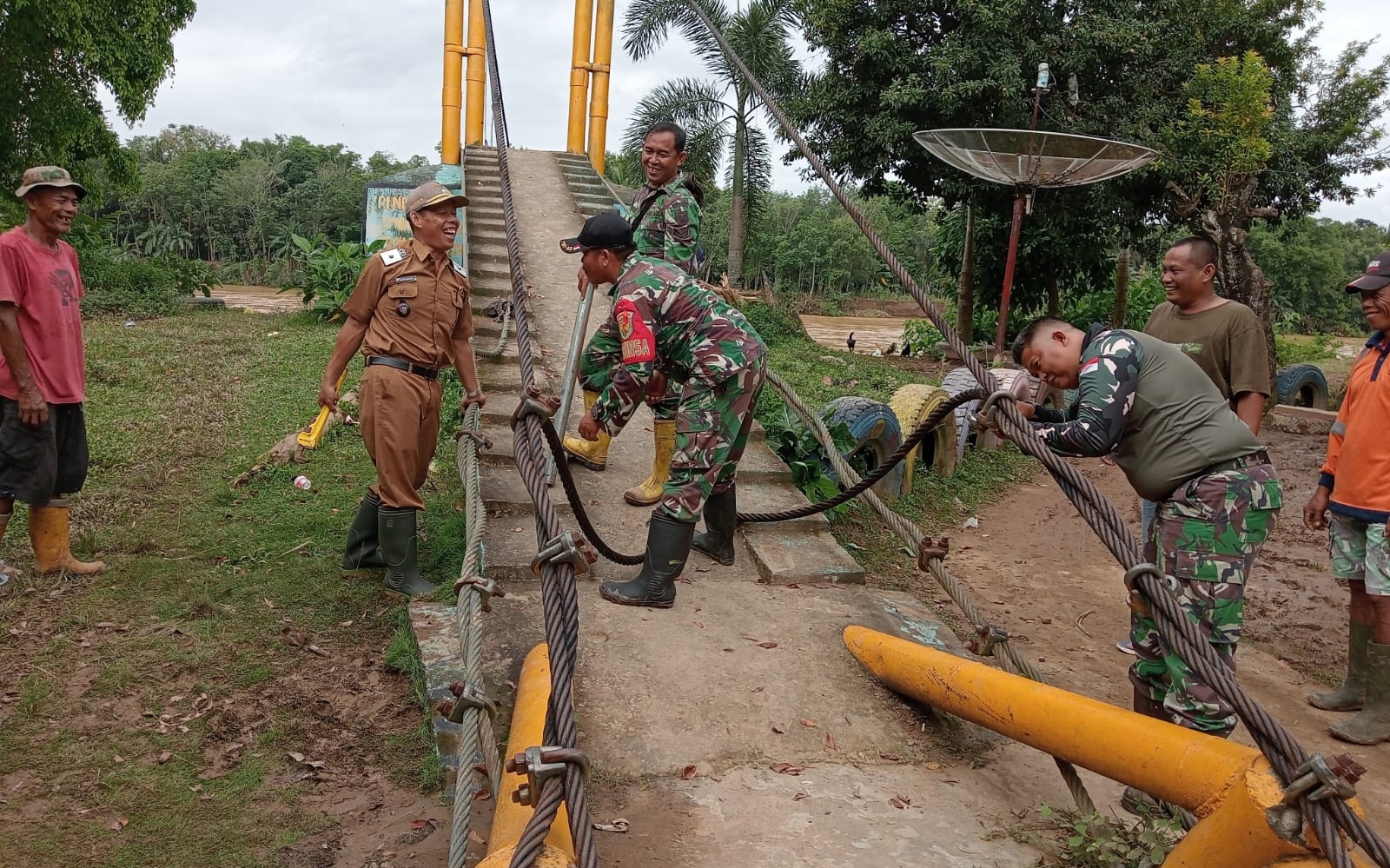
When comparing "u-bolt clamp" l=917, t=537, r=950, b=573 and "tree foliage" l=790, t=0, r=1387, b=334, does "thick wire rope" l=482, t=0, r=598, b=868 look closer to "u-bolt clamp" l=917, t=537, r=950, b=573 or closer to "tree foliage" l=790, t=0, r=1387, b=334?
"u-bolt clamp" l=917, t=537, r=950, b=573

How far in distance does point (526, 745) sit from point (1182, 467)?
208cm

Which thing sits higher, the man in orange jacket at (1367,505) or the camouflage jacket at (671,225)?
the camouflage jacket at (671,225)

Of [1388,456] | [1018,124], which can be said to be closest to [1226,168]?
[1018,124]

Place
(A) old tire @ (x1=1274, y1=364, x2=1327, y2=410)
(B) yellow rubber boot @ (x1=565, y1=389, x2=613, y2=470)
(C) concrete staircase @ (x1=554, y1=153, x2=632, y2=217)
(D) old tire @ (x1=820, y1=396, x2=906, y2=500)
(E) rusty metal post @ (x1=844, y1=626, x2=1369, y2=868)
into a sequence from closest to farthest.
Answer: (E) rusty metal post @ (x1=844, y1=626, x2=1369, y2=868)
(B) yellow rubber boot @ (x1=565, y1=389, x2=613, y2=470)
(D) old tire @ (x1=820, y1=396, x2=906, y2=500)
(C) concrete staircase @ (x1=554, y1=153, x2=632, y2=217)
(A) old tire @ (x1=1274, y1=364, x2=1327, y2=410)

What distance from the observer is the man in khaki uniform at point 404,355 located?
4277mm

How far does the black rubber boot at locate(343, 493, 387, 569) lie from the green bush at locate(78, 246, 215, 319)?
10.4 metres

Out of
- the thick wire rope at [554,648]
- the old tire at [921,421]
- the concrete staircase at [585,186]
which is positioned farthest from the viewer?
the concrete staircase at [585,186]

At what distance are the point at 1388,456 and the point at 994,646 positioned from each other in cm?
168

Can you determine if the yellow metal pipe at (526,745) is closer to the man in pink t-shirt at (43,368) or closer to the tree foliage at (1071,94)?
the man in pink t-shirt at (43,368)

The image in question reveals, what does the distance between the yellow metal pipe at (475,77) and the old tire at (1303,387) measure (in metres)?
10.3

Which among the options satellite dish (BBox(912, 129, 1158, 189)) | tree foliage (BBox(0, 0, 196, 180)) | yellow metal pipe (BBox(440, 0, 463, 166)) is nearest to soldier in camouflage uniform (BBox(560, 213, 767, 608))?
satellite dish (BBox(912, 129, 1158, 189))

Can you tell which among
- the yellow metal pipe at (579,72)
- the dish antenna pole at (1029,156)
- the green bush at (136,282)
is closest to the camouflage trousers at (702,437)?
the dish antenna pole at (1029,156)

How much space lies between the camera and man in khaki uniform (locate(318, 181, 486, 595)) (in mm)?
4277

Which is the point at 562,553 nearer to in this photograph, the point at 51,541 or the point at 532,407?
the point at 532,407
